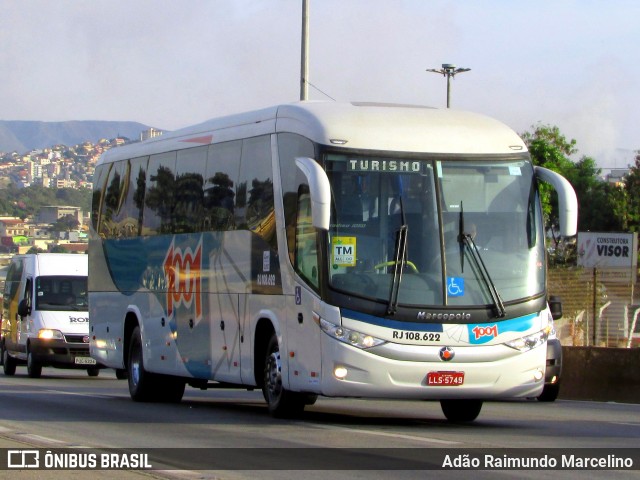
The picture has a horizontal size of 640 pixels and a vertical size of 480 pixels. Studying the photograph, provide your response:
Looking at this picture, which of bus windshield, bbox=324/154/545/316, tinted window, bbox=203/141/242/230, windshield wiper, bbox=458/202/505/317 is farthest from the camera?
tinted window, bbox=203/141/242/230

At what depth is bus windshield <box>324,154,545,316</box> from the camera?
13898mm

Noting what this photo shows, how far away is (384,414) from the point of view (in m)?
17.4

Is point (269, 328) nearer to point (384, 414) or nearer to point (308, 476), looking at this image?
point (384, 414)

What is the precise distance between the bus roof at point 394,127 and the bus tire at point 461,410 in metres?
3.04

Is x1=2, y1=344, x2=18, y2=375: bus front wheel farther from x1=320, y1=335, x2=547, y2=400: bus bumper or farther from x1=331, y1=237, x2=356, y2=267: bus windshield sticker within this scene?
x1=331, y1=237, x2=356, y2=267: bus windshield sticker

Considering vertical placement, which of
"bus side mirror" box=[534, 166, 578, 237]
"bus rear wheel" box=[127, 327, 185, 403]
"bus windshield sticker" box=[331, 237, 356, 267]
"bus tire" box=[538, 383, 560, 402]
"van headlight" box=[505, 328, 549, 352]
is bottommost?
"bus tire" box=[538, 383, 560, 402]

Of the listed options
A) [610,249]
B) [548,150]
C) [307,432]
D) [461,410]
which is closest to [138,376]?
[461,410]

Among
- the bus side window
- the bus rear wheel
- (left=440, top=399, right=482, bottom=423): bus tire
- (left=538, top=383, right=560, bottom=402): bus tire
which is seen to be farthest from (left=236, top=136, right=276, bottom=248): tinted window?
(left=538, top=383, right=560, bottom=402): bus tire

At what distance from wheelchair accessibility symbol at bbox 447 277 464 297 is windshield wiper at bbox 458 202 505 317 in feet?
0.57

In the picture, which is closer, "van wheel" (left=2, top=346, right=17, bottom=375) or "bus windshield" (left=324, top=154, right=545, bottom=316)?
"bus windshield" (left=324, top=154, right=545, bottom=316)

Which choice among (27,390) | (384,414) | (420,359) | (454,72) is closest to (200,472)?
(420,359)

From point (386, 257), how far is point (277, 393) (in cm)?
239

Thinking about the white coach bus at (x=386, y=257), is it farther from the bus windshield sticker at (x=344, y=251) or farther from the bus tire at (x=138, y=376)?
the bus tire at (x=138, y=376)

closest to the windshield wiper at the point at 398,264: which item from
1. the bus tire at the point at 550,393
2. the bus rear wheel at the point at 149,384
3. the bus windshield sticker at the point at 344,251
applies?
the bus windshield sticker at the point at 344,251
